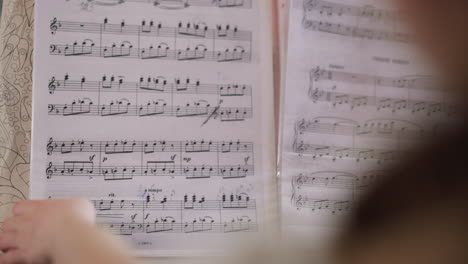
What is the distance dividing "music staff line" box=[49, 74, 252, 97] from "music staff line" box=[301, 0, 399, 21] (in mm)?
238

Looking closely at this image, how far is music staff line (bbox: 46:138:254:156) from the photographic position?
1101 millimetres

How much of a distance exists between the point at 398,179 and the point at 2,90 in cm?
92

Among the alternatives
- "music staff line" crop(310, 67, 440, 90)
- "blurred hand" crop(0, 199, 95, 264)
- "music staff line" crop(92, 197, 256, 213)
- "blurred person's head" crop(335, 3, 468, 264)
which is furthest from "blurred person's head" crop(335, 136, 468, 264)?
"music staff line" crop(310, 67, 440, 90)

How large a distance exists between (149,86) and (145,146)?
0.13m

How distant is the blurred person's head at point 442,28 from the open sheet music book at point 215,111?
1.87ft

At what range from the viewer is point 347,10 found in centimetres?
128

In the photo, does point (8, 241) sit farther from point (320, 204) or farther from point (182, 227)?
point (320, 204)

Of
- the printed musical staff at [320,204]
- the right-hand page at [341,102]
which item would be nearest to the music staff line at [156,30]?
the right-hand page at [341,102]

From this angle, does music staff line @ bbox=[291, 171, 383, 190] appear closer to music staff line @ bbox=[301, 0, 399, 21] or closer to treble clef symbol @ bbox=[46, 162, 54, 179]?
music staff line @ bbox=[301, 0, 399, 21]

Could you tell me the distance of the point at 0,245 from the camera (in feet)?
3.36

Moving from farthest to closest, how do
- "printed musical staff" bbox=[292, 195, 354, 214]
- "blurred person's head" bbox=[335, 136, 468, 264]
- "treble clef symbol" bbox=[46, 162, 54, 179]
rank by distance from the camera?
"printed musical staff" bbox=[292, 195, 354, 214] < "treble clef symbol" bbox=[46, 162, 54, 179] < "blurred person's head" bbox=[335, 136, 468, 264]

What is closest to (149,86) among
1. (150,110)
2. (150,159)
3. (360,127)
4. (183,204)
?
(150,110)

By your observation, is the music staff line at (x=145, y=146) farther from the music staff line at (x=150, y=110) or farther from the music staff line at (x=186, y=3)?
the music staff line at (x=186, y=3)

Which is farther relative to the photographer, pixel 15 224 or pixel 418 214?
pixel 15 224
